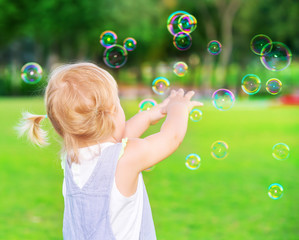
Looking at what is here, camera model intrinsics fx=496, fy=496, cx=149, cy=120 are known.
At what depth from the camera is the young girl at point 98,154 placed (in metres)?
2.16

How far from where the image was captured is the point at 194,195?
20.2 ft

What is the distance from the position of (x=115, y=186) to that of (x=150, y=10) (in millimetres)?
31467

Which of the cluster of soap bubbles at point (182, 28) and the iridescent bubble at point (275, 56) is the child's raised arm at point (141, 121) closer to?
the cluster of soap bubbles at point (182, 28)

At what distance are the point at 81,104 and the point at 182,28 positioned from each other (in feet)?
7.95

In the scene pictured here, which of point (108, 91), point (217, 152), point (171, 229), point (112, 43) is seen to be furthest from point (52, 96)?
point (171, 229)

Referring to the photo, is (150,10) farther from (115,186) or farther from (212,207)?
(115,186)

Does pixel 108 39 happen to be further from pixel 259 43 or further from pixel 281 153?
pixel 281 153

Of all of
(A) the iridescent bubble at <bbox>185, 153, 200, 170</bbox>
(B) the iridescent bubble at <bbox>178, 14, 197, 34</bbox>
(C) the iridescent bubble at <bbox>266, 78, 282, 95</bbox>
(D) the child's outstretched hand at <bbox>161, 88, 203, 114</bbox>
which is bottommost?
(A) the iridescent bubble at <bbox>185, 153, 200, 170</bbox>

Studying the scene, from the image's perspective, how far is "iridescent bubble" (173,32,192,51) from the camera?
4.34 metres

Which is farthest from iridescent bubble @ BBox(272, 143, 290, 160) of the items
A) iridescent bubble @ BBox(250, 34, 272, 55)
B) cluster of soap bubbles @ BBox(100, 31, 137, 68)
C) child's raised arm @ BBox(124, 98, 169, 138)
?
child's raised arm @ BBox(124, 98, 169, 138)

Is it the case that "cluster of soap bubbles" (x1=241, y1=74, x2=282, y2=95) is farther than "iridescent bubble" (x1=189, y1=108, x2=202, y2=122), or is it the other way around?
"cluster of soap bubbles" (x1=241, y1=74, x2=282, y2=95)

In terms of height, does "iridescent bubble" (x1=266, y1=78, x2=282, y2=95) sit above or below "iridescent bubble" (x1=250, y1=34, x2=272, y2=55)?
below

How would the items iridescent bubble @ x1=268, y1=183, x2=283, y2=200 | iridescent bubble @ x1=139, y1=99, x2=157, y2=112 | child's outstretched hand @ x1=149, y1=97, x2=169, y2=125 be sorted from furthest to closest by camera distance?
1. iridescent bubble @ x1=268, y1=183, x2=283, y2=200
2. iridescent bubble @ x1=139, y1=99, x2=157, y2=112
3. child's outstretched hand @ x1=149, y1=97, x2=169, y2=125

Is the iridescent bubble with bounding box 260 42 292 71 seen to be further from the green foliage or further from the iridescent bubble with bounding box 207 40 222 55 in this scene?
the green foliage
